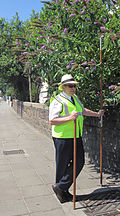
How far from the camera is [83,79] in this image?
456cm

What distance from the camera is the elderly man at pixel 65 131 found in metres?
3.70

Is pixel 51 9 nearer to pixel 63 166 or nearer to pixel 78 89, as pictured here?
pixel 78 89

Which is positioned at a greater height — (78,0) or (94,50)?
(78,0)

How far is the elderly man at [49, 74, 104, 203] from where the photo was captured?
3.70m

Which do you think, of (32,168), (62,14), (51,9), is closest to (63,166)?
(32,168)

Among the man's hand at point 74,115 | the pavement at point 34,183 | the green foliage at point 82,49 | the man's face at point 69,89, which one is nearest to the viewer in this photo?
the man's hand at point 74,115

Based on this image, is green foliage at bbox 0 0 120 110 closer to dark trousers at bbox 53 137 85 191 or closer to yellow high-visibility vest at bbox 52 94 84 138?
yellow high-visibility vest at bbox 52 94 84 138

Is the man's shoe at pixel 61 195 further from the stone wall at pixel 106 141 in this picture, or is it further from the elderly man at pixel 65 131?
the stone wall at pixel 106 141

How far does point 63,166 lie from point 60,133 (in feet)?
1.65

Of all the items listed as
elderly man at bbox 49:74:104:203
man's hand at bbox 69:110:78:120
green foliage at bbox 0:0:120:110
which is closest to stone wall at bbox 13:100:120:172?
green foliage at bbox 0:0:120:110

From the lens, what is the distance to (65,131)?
374cm

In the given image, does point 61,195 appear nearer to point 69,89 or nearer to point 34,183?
point 34,183

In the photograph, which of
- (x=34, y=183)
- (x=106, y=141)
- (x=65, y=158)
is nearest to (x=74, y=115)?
(x=65, y=158)

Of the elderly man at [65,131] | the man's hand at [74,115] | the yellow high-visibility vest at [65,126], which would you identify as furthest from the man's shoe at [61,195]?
the man's hand at [74,115]
